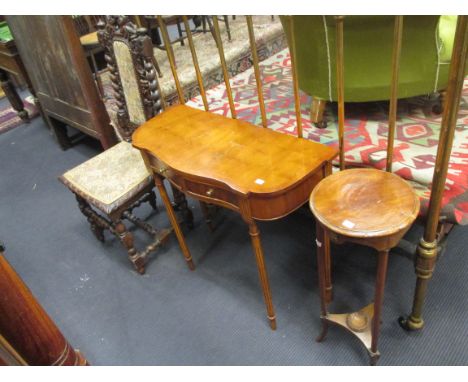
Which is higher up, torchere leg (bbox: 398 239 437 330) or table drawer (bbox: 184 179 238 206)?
table drawer (bbox: 184 179 238 206)

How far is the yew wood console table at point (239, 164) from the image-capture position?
45.7 inches

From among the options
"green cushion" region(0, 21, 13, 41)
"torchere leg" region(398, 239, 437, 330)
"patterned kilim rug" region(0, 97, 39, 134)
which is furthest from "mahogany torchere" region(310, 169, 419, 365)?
"patterned kilim rug" region(0, 97, 39, 134)

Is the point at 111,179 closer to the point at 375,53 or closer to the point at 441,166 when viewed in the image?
the point at 375,53

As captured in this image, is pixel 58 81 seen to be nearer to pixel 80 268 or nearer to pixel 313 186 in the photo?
pixel 80 268

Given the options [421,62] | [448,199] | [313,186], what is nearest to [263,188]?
[313,186]

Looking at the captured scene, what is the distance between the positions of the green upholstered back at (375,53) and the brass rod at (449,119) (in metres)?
0.52

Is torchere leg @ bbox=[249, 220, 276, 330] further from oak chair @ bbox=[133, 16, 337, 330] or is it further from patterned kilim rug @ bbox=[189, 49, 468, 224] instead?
patterned kilim rug @ bbox=[189, 49, 468, 224]

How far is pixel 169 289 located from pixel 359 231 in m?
1.10

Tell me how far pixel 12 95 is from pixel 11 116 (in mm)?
447

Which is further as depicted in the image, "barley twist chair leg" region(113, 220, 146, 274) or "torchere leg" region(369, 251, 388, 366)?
"barley twist chair leg" region(113, 220, 146, 274)

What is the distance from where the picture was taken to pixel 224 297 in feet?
5.69

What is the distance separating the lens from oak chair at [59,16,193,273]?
1.66m

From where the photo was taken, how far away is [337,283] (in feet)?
5.57

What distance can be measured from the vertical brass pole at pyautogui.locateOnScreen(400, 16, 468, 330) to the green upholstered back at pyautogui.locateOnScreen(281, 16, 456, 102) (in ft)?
1.72
